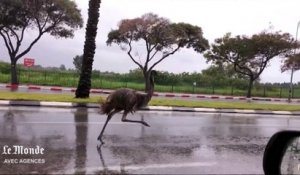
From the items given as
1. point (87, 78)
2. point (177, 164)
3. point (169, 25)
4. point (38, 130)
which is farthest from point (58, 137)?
point (169, 25)

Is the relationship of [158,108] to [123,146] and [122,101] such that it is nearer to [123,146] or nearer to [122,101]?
[122,101]

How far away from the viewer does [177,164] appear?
7.34m

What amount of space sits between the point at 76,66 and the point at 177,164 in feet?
168

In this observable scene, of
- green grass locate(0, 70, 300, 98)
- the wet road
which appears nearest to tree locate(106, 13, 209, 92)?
green grass locate(0, 70, 300, 98)

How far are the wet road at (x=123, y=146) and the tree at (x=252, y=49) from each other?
33.6 metres

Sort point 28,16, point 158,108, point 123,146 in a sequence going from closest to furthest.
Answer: point 123,146, point 158,108, point 28,16

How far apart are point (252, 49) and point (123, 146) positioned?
3890cm

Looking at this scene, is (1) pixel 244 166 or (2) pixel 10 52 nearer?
(1) pixel 244 166

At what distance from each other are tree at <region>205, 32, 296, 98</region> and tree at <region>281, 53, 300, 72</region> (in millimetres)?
866

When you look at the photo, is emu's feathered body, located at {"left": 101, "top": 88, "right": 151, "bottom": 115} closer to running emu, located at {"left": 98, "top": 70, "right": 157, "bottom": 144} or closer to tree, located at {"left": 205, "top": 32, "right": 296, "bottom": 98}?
running emu, located at {"left": 98, "top": 70, "right": 157, "bottom": 144}

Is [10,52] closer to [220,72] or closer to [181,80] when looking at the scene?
[181,80]

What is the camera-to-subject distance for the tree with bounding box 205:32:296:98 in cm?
4500

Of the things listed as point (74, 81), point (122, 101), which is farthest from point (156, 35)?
point (122, 101)

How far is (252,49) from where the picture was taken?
4575cm
